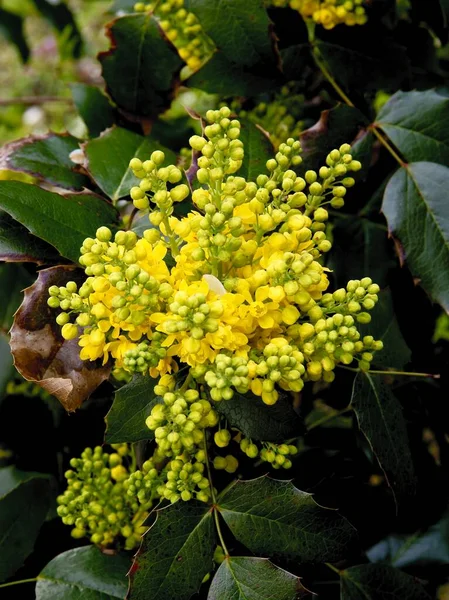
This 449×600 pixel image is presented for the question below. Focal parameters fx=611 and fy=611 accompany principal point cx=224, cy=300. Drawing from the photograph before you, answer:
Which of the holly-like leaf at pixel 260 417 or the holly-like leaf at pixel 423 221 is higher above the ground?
the holly-like leaf at pixel 423 221

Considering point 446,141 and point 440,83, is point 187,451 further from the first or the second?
point 440,83

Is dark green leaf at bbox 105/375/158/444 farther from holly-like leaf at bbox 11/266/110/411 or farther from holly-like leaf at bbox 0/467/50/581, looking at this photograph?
holly-like leaf at bbox 0/467/50/581

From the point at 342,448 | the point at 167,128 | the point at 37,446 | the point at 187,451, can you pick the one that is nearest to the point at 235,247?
the point at 187,451

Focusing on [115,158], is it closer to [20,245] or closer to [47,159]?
[47,159]

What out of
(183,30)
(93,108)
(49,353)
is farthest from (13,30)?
(49,353)

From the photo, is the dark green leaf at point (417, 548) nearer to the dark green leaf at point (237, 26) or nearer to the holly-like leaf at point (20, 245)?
the holly-like leaf at point (20, 245)

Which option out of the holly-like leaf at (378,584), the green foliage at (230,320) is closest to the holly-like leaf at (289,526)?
the green foliage at (230,320)
